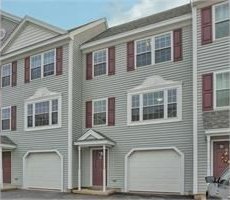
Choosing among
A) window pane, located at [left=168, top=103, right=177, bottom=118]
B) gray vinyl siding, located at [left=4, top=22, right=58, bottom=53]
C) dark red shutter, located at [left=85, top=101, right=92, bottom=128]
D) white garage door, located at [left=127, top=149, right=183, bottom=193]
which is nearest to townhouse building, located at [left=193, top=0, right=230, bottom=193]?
window pane, located at [left=168, top=103, right=177, bottom=118]

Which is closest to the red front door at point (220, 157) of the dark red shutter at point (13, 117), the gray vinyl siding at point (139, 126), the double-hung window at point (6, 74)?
the gray vinyl siding at point (139, 126)

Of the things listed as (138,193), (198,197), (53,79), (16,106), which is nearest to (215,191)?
(198,197)

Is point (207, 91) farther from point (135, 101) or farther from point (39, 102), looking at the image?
point (39, 102)

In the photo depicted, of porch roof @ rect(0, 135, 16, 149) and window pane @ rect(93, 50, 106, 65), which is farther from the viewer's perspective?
porch roof @ rect(0, 135, 16, 149)

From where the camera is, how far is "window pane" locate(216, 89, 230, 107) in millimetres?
16875

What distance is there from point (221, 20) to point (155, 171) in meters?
7.34

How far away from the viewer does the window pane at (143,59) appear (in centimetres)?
2048

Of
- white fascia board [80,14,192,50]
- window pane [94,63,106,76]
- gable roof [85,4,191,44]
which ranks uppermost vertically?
gable roof [85,4,191,44]

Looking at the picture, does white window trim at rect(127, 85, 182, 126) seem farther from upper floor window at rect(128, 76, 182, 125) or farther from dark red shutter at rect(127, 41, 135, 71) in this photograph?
dark red shutter at rect(127, 41, 135, 71)

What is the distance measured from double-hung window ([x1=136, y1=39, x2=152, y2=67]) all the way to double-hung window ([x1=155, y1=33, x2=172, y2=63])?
17.1 inches

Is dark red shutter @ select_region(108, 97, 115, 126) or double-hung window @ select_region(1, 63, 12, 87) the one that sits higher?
double-hung window @ select_region(1, 63, 12, 87)

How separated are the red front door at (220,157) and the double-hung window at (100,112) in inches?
262

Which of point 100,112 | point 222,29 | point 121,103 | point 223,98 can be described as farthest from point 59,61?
point 223,98

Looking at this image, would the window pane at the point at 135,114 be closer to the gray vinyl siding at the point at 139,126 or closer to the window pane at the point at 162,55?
the gray vinyl siding at the point at 139,126
